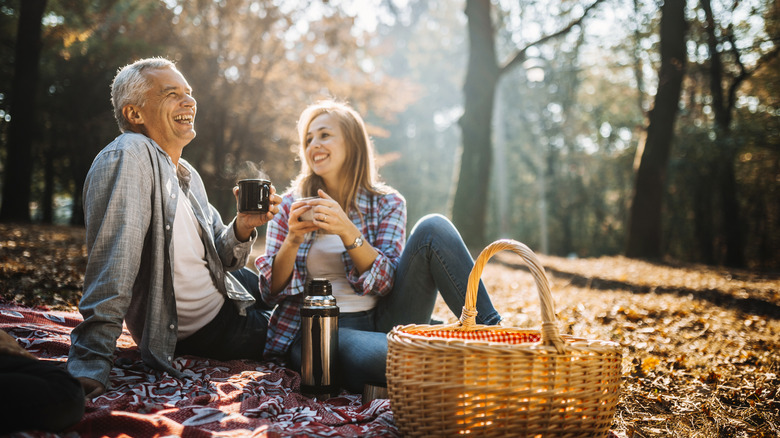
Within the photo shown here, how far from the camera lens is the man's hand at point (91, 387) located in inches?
78.1

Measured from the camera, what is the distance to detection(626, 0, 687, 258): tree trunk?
11.0 m

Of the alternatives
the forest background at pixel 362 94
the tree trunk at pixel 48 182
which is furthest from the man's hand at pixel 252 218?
the tree trunk at pixel 48 182

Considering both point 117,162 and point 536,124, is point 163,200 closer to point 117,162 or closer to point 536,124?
point 117,162

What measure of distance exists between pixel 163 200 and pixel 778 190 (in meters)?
14.4

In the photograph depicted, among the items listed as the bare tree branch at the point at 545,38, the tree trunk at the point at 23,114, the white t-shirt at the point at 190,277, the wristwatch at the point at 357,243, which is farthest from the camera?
the bare tree branch at the point at 545,38

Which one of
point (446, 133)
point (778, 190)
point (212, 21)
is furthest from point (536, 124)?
point (212, 21)

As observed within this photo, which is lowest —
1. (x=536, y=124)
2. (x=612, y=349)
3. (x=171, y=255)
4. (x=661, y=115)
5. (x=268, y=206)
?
(x=612, y=349)

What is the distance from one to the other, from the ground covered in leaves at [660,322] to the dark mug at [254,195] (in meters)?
1.79

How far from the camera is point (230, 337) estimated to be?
2830 mm

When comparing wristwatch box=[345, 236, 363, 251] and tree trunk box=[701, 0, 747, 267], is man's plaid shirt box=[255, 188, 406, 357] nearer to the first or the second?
wristwatch box=[345, 236, 363, 251]

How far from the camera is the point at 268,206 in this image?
253 cm

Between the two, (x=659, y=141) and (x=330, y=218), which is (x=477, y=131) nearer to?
(x=659, y=141)

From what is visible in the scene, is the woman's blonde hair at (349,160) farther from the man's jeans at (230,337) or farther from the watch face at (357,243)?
the man's jeans at (230,337)

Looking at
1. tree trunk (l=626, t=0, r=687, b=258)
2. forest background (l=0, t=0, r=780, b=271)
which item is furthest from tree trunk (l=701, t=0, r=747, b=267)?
tree trunk (l=626, t=0, r=687, b=258)
